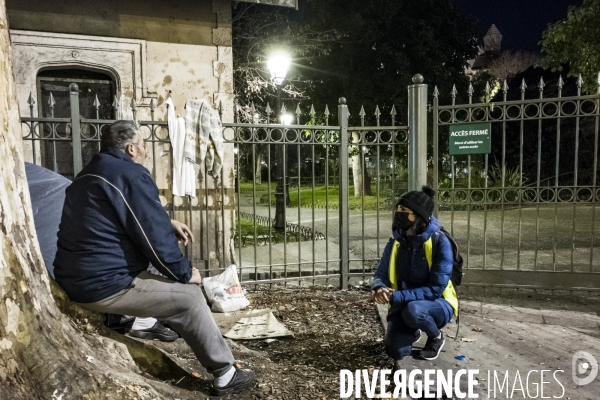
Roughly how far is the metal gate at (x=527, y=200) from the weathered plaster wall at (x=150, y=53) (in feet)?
11.4

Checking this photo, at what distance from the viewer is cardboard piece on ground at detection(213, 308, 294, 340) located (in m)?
4.82

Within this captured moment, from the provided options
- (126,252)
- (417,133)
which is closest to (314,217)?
(417,133)

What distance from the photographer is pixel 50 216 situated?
3.96m

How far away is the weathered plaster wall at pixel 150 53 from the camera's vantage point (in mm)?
6832

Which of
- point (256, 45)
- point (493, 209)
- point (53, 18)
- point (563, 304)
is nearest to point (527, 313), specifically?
point (563, 304)

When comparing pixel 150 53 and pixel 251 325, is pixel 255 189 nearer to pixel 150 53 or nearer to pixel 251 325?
pixel 150 53

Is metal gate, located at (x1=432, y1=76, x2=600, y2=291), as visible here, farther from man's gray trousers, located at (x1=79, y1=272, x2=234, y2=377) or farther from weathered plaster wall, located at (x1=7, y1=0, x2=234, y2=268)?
man's gray trousers, located at (x1=79, y1=272, x2=234, y2=377)

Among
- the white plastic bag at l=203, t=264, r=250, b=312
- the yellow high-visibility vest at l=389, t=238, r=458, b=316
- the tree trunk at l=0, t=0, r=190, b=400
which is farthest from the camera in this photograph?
the white plastic bag at l=203, t=264, r=250, b=312

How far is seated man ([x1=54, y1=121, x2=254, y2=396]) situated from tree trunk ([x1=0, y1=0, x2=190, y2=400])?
217mm

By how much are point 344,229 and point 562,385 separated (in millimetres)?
3343

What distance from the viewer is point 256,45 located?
13.3 metres

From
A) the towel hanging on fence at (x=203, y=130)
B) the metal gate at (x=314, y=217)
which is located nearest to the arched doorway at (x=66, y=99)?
the towel hanging on fence at (x=203, y=130)

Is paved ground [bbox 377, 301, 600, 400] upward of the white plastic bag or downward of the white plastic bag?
downward

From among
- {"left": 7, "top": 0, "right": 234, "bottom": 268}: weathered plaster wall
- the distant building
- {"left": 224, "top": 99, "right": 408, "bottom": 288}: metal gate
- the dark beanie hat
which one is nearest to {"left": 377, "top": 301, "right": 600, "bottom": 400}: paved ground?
the dark beanie hat
